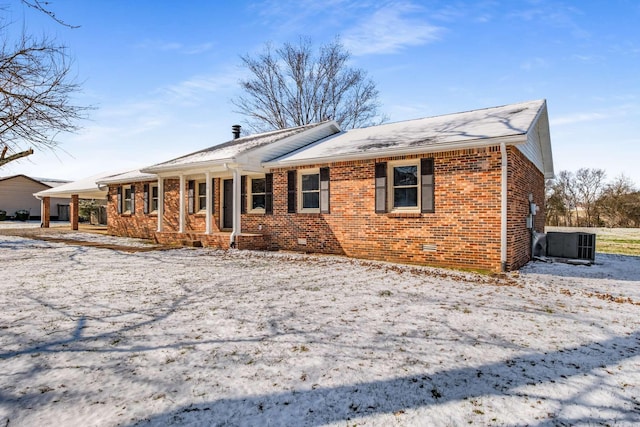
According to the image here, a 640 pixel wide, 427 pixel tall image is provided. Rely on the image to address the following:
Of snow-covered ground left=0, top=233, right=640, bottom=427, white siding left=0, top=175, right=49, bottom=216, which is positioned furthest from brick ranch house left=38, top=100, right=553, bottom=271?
white siding left=0, top=175, right=49, bottom=216

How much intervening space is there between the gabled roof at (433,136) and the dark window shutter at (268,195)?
53cm

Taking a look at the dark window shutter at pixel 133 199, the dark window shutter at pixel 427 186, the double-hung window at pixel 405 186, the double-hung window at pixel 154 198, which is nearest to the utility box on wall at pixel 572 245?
the dark window shutter at pixel 427 186

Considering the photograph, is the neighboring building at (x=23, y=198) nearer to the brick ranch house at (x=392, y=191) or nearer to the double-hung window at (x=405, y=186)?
the brick ranch house at (x=392, y=191)

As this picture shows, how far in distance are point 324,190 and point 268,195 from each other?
2.22m

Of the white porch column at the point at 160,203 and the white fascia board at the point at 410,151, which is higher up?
the white fascia board at the point at 410,151

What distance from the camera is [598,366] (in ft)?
10.6

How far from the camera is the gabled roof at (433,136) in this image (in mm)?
8336

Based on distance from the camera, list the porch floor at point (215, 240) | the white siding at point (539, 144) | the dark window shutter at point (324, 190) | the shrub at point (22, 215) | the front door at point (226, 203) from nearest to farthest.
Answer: the white siding at point (539, 144), the dark window shutter at point (324, 190), the porch floor at point (215, 240), the front door at point (226, 203), the shrub at point (22, 215)

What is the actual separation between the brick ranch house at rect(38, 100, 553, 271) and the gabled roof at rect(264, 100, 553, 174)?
0.11 ft

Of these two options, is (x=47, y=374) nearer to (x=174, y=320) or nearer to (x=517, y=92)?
(x=174, y=320)

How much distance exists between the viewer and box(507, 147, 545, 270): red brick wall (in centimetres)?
830

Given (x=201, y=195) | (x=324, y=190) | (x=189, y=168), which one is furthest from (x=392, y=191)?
(x=201, y=195)

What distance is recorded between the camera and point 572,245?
10.1 metres

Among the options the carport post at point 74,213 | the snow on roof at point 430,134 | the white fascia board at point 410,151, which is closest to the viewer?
the white fascia board at point 410,151
